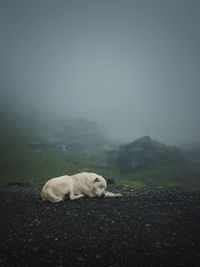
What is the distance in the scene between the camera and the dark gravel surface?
18.8 feet

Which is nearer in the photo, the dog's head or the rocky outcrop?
the dog's head

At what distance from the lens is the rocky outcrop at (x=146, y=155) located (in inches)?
2494

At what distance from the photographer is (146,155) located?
2512 inches

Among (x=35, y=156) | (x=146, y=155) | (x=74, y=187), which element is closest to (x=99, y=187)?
(x=74, y=187)

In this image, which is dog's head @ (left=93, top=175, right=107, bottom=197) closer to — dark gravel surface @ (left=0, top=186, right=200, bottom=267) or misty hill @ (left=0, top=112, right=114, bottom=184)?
dark gravel surface @ (left=0, top=186, right=200, bottom=267)

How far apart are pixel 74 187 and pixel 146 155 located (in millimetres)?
55344

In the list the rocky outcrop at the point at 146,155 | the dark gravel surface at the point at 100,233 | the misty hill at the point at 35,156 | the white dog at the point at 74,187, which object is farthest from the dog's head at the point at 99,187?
the rocky outcrop at the point at 146,155

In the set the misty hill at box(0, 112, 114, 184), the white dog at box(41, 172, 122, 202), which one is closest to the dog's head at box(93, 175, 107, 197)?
the white dog at box(41, 172, 122, 202)

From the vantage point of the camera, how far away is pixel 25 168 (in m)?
59.3

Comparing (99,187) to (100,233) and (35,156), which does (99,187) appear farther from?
(35,156)

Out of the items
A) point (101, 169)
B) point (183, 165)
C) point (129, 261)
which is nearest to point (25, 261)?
point (129, 261)

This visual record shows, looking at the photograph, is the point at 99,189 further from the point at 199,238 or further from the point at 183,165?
the point at 183,165

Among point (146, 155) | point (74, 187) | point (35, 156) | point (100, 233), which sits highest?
point (146, 155)

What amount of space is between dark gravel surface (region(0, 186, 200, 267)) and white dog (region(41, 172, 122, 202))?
1.52ft
